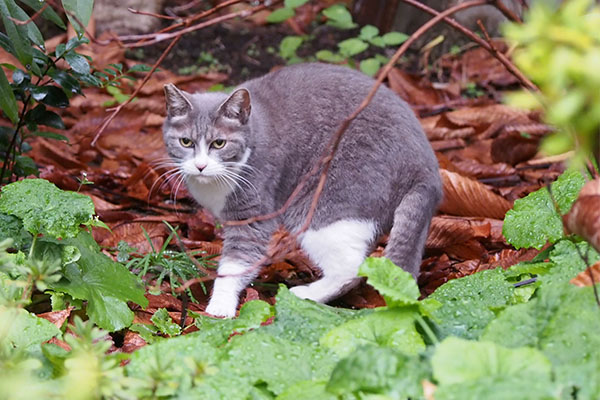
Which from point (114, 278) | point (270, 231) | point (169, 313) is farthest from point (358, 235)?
point (114, 278)

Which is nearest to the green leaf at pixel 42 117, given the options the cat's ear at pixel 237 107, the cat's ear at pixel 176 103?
the cat's ear at pixel 176 103

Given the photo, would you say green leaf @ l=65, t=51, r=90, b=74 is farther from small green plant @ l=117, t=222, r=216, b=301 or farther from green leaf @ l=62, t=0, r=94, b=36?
small green plant @ l=117, t=222, r=216, b=301

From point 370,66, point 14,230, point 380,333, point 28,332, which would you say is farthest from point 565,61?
point 370,66

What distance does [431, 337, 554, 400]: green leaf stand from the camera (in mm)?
1277

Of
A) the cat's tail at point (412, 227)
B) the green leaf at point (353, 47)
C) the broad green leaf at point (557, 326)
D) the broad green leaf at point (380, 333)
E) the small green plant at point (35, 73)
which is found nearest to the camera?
the broad green leaf at point (557, 326)

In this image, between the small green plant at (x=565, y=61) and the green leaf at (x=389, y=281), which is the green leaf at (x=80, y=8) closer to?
the green leaf at (x=389, y=281)

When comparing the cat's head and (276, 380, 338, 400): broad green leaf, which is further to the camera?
the cat's head

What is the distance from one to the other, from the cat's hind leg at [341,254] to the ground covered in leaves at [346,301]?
0.40 ft

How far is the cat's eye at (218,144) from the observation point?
3277 mm

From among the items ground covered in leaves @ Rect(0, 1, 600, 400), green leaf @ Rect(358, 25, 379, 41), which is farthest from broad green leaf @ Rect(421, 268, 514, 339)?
green leaf @ Rect(358, 25, 379, 41)

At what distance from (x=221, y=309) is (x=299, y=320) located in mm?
1124

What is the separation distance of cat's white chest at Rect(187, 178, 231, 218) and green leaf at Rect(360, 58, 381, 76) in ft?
7.62

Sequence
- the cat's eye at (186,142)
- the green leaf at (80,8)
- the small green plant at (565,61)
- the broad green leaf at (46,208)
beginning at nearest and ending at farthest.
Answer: the small green plant at (565,61) → the broad green leaf at (46,208) → the green leaf at (80,8) → the cat's eye at (186,142)

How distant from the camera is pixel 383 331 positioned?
1.79 metres
